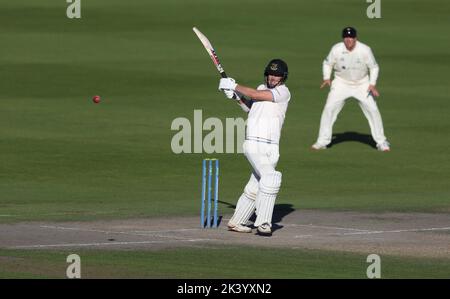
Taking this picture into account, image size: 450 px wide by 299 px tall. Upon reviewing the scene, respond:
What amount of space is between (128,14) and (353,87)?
70.5 ft

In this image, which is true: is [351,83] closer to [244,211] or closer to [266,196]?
[244,211]

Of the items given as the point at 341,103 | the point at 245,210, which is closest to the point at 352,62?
the point at 341,103

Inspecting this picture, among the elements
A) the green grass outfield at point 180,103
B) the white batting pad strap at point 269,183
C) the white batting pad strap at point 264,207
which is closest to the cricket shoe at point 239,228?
the white batting pad strap at point 264,207

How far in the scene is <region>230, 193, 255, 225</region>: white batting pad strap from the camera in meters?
18.0

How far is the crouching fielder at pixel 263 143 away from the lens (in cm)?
1772

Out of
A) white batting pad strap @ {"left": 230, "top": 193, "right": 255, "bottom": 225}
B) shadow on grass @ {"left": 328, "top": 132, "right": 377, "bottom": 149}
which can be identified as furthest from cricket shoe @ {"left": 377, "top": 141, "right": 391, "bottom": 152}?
white batting pad strap @ {"left": 230, "top": 193, "right": 255, "bottom": 225}

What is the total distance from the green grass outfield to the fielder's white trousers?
1.26 ft

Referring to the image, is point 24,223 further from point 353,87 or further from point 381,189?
point 353,87

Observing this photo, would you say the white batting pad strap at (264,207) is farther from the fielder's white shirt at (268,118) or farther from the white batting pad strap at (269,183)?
the fielder's white shirt at (268,118)

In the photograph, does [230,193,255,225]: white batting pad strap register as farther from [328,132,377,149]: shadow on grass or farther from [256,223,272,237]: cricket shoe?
[328,132,377,149]: shadow on grass

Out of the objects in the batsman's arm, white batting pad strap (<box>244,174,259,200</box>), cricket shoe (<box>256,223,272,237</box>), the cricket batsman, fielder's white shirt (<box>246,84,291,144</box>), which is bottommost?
cricket shoe (<box>256,223,272,237</box>)

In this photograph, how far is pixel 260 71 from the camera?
120ft

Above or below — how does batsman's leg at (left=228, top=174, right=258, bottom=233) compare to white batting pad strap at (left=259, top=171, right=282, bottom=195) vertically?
below
